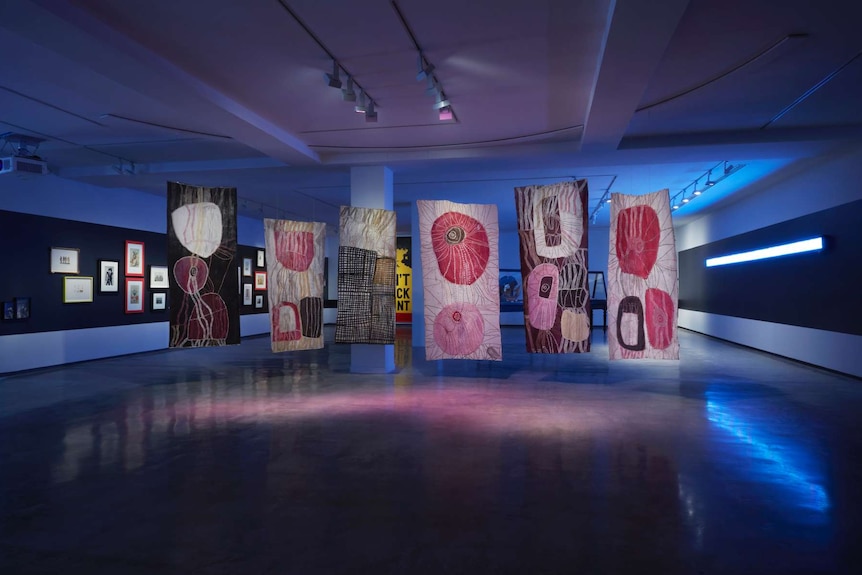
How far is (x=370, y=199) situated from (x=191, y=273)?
324 centimetres

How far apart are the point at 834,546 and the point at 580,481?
5.40 feet

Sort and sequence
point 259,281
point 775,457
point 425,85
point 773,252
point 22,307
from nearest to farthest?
point 775,457 → point 425,85 → point 22,307 → point 773,252 → point 259,281

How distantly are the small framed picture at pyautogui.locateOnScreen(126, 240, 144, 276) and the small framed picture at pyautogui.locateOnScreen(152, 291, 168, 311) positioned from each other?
65cm

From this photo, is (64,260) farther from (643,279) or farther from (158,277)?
(643,279)

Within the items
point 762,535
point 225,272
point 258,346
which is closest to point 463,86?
point 225,272

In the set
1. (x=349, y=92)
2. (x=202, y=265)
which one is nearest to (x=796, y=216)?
(x=349, y=92)

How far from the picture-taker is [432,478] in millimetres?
4391

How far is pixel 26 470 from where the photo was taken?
462 cm

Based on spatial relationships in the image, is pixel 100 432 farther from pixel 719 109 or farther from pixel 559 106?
pixel 719 109

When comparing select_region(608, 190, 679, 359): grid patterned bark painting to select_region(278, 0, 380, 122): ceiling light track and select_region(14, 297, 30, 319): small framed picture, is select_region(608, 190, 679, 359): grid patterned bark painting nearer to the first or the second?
select_region(278, 0, 380, 122): ceiling light track

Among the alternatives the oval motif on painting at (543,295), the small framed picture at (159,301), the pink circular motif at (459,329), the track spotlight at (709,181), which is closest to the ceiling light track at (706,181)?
the track spotlight at (709,181)

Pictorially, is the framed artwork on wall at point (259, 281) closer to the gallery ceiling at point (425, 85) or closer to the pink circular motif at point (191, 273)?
the gallery ceiling at point (425, 85)

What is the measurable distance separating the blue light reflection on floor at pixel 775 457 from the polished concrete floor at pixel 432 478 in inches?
1.2

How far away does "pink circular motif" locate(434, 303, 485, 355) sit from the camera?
7.88m
